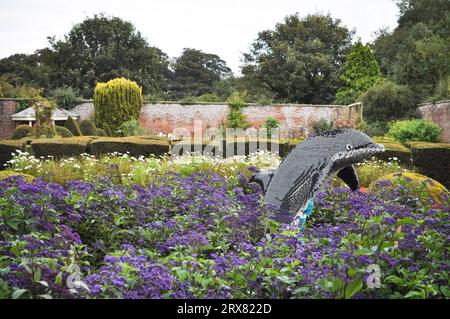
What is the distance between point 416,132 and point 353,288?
16.3 meters

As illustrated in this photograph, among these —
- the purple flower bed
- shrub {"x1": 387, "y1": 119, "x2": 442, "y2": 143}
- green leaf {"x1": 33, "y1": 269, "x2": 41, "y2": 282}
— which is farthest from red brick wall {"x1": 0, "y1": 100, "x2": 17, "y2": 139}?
green leaf {"x1": 33, "y1": 269, "x2": 41, "y2": 282}

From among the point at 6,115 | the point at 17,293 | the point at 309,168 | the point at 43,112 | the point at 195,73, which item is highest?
the point at 195,73

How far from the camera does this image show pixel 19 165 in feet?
28.0

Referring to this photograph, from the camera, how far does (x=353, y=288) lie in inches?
87.4

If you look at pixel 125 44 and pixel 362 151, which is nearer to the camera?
pixel 362 151

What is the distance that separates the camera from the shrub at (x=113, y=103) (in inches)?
794

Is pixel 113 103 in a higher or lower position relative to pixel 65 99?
lower

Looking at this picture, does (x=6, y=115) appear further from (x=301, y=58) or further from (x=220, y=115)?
(x=301, y=58)

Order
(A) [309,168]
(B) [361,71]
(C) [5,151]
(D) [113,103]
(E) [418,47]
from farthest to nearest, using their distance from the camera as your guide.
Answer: (B) [361,71], (E) [418,47], (D) [113,103], (C) [5,151], (A) [309,168]

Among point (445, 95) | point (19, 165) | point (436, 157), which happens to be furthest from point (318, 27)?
point (19, 165)

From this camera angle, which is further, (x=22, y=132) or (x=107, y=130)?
(x=107, y=130)

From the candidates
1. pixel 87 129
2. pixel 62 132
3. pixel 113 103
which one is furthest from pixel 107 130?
pixel 62 132
